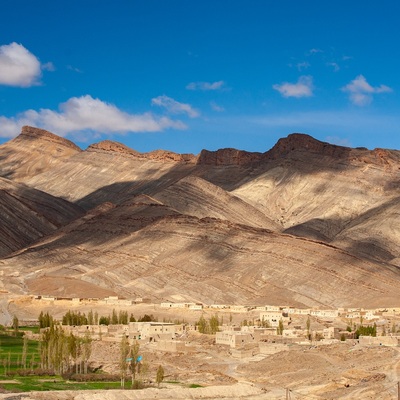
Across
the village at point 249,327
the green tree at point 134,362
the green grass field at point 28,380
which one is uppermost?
the village at point 249,327

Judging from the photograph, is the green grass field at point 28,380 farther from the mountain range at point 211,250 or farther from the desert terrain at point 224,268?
the mountain range at point 211,250

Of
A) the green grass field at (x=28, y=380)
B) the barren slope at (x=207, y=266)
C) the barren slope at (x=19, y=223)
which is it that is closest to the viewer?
the green grass field at (x=28, y=380)

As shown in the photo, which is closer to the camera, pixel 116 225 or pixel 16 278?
pixel 16 278

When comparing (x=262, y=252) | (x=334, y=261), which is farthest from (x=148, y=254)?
(x=334, y=261)

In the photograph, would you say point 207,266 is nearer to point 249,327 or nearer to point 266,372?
point 249,327

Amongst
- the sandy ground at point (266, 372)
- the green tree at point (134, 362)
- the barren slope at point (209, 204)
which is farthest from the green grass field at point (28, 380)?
the barren slope at point (209, 204)

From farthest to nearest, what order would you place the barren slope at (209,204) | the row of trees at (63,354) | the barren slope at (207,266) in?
the barren slope at (209,204) < the barren slope at (207,266) < the row of trees at (63,354)

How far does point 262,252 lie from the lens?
468 feet

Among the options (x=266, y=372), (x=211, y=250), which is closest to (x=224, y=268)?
(x=211, y=250)

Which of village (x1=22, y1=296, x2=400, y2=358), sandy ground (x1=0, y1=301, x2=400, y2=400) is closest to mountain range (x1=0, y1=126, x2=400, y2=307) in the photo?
village (x1=22, y1=296, x2=400, y2=358)

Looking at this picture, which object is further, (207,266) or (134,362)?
(207,266)

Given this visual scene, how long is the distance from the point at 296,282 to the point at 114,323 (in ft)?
139

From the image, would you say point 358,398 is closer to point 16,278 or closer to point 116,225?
point 16,278

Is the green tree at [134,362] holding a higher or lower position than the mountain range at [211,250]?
lower
